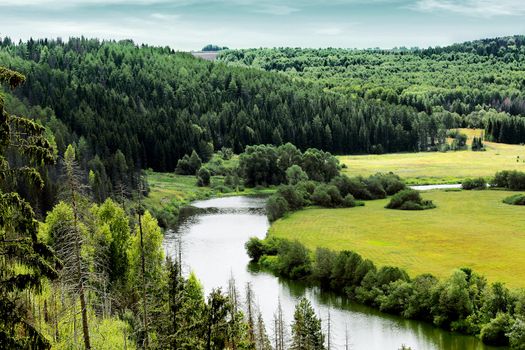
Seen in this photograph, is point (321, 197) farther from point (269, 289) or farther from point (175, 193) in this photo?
point (269, 289)

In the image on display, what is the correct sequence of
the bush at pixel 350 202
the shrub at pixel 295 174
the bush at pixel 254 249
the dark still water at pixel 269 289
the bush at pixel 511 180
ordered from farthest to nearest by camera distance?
1. the shrub at pixel 295 174
2. the bush at pixel 511 180
3. the bush at pixel 350 202
4. the bush at pixel 254 249
5. the dark still water at pixel 269 289

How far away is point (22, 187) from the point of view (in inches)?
A: 4186

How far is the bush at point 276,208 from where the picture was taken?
142375 millimetres

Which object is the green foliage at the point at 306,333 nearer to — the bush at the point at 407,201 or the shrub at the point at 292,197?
the shrub at the point at 292,197

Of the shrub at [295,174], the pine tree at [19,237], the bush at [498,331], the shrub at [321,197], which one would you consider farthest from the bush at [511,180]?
the pine tree at [19,237]

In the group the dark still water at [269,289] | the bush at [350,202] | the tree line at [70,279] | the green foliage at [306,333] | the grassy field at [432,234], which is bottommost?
the dark still water at [269,289]

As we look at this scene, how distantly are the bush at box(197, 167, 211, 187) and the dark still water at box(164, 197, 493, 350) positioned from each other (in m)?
42.3

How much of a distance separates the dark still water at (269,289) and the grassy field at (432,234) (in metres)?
10.9

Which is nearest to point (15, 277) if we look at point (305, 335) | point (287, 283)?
point (305, 335)

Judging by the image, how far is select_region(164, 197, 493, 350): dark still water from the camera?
72.4 metres

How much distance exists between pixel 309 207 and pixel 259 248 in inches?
1885

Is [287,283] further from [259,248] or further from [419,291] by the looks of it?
[419,291]

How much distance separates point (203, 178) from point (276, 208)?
55.1m

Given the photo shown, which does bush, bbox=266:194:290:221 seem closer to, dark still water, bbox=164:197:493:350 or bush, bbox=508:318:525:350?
dark still water, bbox=164:197:493:350
